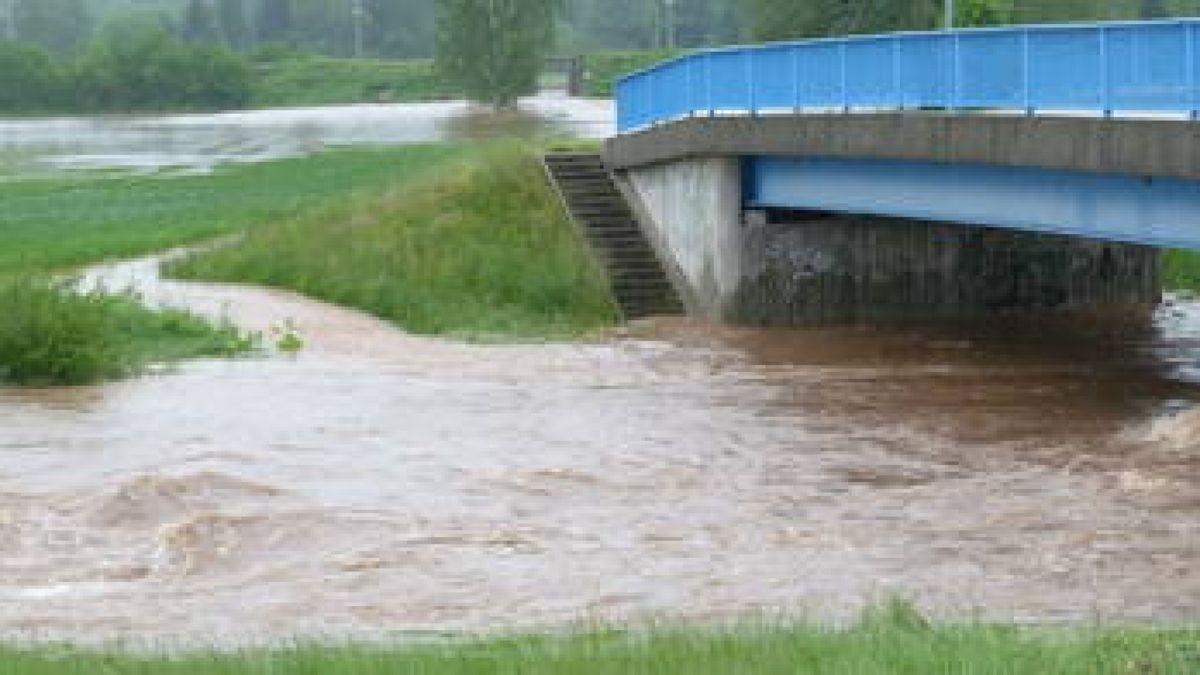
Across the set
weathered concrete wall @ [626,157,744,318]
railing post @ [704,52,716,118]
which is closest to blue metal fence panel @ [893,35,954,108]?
weathered concrete wall @ [626,157,744,318]

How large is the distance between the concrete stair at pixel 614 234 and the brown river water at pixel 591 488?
134 inches

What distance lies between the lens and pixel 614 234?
3303 cm

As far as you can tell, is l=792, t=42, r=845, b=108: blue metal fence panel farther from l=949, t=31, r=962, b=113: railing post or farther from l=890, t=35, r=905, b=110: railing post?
l=949, t=31, r=962, b=113: railing post

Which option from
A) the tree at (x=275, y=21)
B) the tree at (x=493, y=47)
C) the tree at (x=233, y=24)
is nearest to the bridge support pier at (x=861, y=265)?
the tree at (x=493, y=47)

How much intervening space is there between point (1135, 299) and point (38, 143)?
64.2 metres

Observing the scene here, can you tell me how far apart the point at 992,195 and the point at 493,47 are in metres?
86.0

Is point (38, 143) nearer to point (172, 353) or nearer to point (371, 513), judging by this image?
point (172, 353)

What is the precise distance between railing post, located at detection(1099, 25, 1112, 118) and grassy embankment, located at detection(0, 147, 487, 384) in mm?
11467

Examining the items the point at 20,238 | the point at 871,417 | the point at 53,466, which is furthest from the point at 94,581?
the point at 20,238

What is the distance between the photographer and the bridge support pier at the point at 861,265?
29984mm

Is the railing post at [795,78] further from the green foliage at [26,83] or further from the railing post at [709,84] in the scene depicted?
the green foliage at [26,83]

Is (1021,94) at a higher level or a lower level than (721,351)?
higher

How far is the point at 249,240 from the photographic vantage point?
34.0 metres

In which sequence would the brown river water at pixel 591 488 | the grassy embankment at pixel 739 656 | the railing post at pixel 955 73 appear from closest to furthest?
the grassy embankment at pixel 739 656, the brown river water at pixel 591 488, the railing post at pixel 955 73
